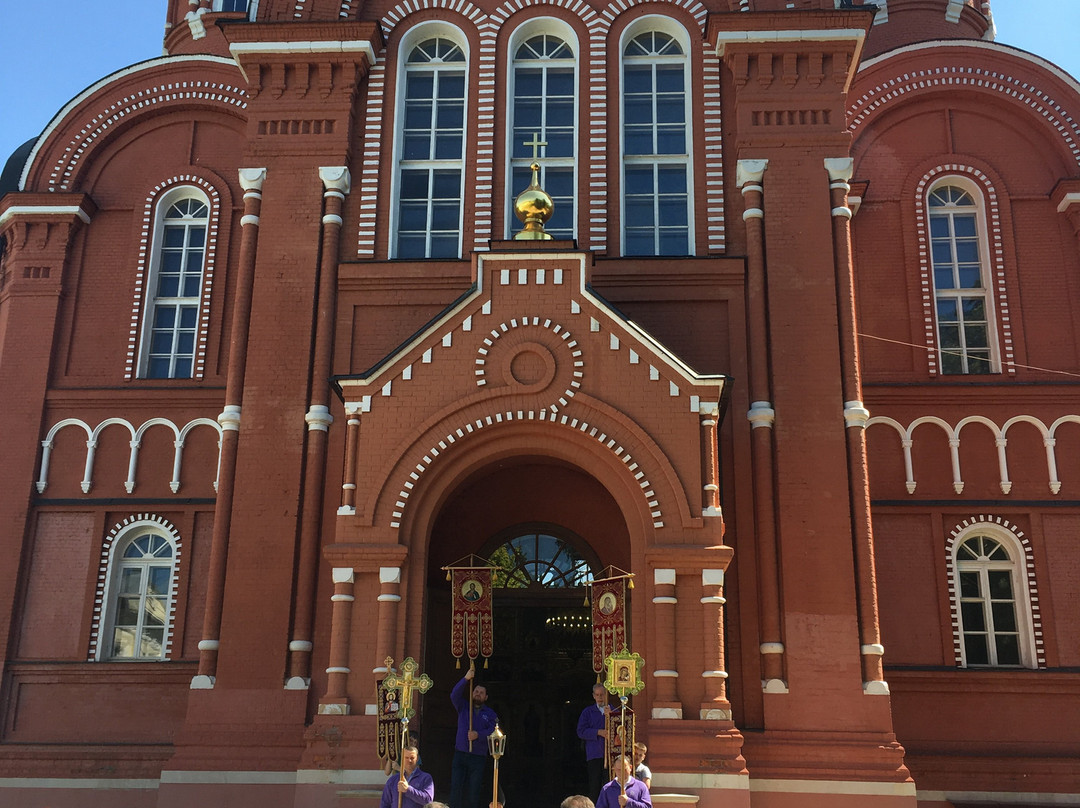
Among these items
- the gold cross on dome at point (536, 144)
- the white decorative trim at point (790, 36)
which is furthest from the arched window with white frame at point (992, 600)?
the gold cross on dome at point (536, 144)

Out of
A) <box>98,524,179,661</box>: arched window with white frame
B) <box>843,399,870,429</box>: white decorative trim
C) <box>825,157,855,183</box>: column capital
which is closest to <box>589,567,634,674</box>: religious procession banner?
<box>843,399,870,429</box>: white decorative trim

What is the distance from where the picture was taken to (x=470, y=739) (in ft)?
43.8

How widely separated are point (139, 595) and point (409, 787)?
306 inches

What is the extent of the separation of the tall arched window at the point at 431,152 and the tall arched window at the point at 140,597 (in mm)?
5530

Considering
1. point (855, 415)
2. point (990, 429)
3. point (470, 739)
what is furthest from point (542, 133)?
point (470, 739)

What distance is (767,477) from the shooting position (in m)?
15.3

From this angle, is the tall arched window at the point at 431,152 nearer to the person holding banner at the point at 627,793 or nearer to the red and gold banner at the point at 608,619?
the red and gold banner at the point at 608,619

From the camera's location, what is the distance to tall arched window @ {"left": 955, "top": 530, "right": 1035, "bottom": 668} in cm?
1700

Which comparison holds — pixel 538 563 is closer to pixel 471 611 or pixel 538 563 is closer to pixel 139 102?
pixel 471 611

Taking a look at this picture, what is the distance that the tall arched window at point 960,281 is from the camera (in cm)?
1841

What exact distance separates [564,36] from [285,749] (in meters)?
10.8

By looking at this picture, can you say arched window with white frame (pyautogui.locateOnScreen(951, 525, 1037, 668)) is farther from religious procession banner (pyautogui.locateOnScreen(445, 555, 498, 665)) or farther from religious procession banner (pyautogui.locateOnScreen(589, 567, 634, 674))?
religious procession banner (pyautogui.locateOnScreen(445, 555, 498, 665))

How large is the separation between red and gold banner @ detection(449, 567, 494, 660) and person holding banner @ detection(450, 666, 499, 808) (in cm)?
70

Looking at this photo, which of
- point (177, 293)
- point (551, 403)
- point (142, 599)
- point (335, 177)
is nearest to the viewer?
point (551, 403)
